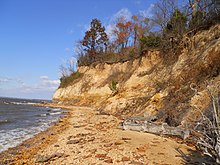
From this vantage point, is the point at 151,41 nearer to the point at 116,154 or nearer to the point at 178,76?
the point at 178,76

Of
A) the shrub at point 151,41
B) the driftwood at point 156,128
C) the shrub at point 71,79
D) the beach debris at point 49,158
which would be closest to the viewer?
the beach debris at point 49,158

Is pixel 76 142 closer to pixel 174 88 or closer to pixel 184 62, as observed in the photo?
pixel 174 88

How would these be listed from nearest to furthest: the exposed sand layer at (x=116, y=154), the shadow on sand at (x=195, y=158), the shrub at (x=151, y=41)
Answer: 1. the shadow on sand at (x=195, y=158)
2. the exposed sand layer at (x=116, y=154)
3. the shrub at (x=151, y=41)

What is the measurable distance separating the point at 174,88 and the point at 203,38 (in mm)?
6064

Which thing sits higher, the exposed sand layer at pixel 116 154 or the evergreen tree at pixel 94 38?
the evergreen tree at pixel 94 38

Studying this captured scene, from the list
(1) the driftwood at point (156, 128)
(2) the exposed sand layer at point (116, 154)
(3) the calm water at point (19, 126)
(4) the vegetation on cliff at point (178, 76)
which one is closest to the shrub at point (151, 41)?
(4) the vegetation on cliff at point (178, 76)

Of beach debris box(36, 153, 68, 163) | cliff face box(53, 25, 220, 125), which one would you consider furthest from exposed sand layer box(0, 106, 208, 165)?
cliff face box(53, 25, 220, 125)

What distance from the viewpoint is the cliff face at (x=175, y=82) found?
9.02 m

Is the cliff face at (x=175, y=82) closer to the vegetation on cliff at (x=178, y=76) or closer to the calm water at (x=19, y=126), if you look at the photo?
the vegetation on cliff at (x=178, y=76)

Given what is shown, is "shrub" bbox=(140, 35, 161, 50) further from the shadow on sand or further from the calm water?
the shadow on sand

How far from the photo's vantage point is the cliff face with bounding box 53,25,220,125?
9016 millimetres

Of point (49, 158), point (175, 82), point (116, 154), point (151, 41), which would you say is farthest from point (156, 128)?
point (151, 41)

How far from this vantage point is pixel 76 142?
7.24 metres

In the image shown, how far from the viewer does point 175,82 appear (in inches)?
517
